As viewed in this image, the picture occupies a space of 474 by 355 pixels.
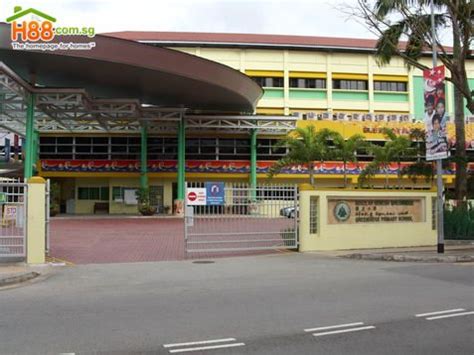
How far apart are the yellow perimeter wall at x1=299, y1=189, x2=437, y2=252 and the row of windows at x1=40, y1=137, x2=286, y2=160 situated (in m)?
26.8

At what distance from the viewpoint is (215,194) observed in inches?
687

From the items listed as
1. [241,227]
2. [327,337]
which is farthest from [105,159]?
[327,337]

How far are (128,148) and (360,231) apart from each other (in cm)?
3070

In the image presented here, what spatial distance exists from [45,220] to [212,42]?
147 ft

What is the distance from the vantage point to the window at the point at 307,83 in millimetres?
58594

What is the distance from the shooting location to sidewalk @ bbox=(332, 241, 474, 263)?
54.9 ft

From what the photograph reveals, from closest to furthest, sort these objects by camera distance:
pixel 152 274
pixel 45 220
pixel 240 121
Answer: pixel 152 274 < pixel 45 220 < pixel 240 121

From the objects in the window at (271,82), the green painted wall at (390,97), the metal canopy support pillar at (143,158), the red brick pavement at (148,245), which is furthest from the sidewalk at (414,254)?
the green painted wall at (390,97)

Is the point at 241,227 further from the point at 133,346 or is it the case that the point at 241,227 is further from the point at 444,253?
the point at 133,346

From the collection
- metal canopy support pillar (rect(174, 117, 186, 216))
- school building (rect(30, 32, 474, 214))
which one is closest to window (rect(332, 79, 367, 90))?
school building (rect(30, 32, 474, 214))

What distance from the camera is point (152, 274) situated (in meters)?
13.6

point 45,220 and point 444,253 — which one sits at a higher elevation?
point 45,220

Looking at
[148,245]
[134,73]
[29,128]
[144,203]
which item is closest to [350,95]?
[144,203]

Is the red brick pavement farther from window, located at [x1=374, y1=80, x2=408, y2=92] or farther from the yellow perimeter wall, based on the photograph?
window, located at [x1=374, y1=80, x2=408, y2=92]
